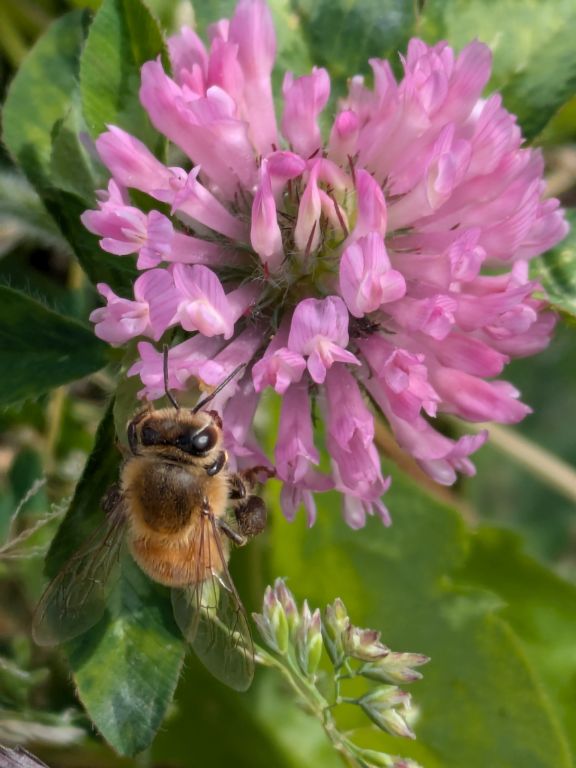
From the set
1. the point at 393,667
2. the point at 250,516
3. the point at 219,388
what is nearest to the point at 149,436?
the point at 219,388

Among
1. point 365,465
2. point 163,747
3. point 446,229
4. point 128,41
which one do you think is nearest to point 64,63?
point 128,41

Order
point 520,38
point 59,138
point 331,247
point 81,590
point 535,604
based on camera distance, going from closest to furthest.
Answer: point 81,590, point 331,247, point 59,138, point 520,38, point 535,604

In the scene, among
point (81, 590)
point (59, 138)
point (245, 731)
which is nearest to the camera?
point (81, 590)

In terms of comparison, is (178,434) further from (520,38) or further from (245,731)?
(520,38)

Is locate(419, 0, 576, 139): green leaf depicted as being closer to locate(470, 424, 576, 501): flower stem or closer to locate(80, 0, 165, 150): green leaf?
locate(80, 0, 165, 150): green leaf

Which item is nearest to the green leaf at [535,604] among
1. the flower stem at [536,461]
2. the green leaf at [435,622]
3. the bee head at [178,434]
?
the green leaf at [435,622]

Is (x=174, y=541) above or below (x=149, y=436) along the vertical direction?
below

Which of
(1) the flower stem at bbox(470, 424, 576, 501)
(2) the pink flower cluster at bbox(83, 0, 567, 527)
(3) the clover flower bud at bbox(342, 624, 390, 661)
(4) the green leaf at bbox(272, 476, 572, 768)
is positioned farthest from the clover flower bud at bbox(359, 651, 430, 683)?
(1) the flower stem at bbox(470, 424, 576, 501)
